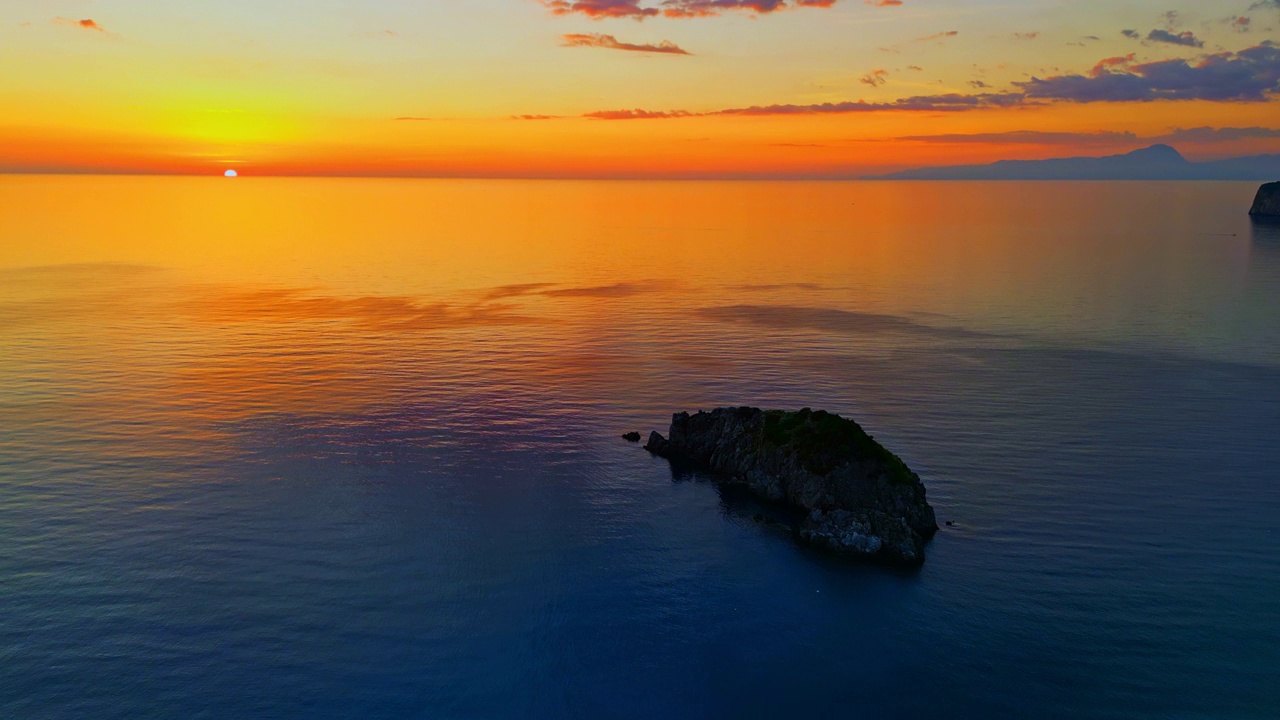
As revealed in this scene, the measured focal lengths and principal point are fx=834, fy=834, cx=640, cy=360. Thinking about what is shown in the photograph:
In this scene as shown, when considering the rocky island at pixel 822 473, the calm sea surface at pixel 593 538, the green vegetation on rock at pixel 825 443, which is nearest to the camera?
the calm sea surface at pixel 593 538

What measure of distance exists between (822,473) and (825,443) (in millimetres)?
2960

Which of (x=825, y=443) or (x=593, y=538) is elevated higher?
(x=825, y=443)

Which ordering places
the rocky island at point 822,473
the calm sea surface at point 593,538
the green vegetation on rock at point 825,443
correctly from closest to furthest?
the calm sea surface at point 593,538 → the rocky island at point 822,473 → the green vegetation on rock at point 825,443

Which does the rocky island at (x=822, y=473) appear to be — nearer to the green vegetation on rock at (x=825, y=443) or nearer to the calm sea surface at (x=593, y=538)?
the green vegetation on rock at (x=825, y=443)

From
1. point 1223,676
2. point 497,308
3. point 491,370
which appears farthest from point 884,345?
point 1223,676

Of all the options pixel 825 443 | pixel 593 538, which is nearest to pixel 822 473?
pixel 825 443

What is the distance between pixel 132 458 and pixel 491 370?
156 ft

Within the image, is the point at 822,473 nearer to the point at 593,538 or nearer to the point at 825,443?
the point at 825,443

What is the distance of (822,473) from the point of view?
74.9 m

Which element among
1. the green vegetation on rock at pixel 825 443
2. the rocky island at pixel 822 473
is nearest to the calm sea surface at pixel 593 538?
the rocky island at pixel 822 473

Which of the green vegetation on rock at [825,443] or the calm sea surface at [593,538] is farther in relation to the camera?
the green vegetation on rock at [825,443]

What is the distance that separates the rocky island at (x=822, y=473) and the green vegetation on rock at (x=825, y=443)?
0.29 feet

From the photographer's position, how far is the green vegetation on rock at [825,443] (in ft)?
239

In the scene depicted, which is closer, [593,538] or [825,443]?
[593,538]
